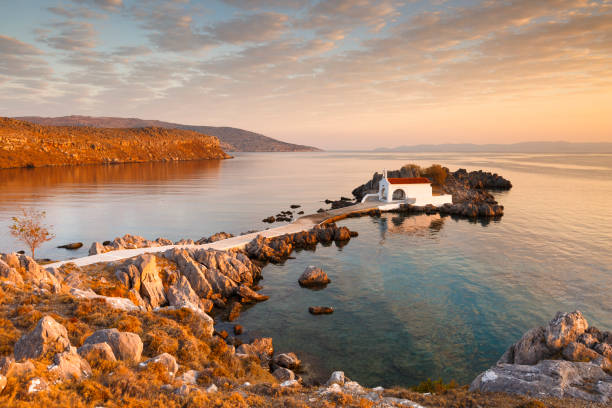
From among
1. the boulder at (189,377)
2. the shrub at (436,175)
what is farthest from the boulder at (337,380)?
the shrub at (436,175)

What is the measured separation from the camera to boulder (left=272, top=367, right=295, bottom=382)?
18828 millimetres

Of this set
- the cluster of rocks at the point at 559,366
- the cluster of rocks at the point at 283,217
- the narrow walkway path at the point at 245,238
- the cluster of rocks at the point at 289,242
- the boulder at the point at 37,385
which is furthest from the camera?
the cluster of rocks at the point at 283,217

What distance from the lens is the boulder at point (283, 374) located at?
18828 mm

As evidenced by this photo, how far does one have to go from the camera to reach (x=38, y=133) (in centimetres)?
18825

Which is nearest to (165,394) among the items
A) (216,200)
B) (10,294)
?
(10,294)

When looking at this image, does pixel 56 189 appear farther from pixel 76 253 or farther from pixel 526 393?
pixel 526 393

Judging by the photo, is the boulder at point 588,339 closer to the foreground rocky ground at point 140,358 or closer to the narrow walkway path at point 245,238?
the foreground rocky ground at point 140,358

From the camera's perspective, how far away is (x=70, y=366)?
441 inches

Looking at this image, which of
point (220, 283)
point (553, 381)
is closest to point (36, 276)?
point (220, 283)

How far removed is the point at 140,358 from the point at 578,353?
2033 cm

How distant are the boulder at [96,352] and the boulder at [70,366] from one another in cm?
38

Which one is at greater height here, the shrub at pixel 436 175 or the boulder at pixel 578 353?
the shrub at pixel 436 175

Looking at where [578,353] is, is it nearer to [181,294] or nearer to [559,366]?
[559,366]

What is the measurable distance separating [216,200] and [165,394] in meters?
76.3
